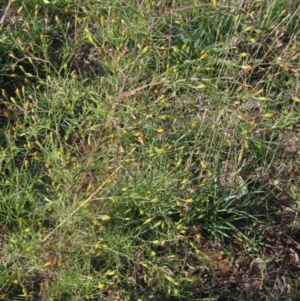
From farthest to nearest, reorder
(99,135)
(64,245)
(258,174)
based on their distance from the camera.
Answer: (258,174)
(99,135)
(64,245)

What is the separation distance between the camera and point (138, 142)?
342 centimetres

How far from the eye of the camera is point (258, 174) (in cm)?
357

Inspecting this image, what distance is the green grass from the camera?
3.16 meters

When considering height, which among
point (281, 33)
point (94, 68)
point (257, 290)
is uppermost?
point (281, 33)

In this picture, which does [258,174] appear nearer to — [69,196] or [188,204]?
[188,204]

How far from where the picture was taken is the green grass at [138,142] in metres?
3.16

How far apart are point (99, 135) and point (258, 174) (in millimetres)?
765

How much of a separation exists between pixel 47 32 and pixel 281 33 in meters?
1.11

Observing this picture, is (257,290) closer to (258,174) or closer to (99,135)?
(258,174)

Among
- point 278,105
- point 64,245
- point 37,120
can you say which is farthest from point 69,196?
point 278,105

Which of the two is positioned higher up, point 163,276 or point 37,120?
point 37,120

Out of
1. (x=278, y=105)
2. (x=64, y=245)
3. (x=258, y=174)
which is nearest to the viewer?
(x=64, y=245)

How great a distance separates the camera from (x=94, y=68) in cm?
383

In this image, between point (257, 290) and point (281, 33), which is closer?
point (257, 290)
